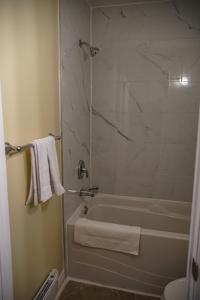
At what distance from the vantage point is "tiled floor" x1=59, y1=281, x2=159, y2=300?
1.90 m

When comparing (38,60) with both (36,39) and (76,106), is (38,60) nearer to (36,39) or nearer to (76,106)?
(36,39)

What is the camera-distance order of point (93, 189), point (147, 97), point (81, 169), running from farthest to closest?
point (93, 189) < point (147, 97) < point (81, 169)

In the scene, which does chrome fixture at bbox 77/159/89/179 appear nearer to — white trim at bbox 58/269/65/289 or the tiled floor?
white trim at bbox 58/269/65/289

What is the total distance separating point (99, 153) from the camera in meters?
2.71

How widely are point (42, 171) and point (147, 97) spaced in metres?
1.55

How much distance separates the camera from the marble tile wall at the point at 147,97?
7.62ft

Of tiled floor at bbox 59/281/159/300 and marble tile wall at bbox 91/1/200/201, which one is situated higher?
marble tile wall at bbox 91/1/200/201

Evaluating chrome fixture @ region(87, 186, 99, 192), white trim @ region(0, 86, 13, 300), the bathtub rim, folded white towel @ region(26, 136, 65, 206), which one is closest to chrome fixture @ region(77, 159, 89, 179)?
chrome fixture @ region(87, 186, 99, 192)

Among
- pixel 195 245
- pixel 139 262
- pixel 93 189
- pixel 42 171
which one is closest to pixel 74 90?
pixel 42 171

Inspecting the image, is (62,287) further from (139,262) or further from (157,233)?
(157,233)

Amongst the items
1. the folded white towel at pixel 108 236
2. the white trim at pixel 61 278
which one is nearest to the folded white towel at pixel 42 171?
the folded white towel at pixel 108 236

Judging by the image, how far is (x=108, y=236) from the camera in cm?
190

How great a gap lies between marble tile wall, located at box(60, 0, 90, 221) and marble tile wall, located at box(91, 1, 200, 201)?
21 centimetres

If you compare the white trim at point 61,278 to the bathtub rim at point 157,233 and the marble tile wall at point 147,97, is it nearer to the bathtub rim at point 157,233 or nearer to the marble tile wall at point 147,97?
the bathtub rim at point 157,233
